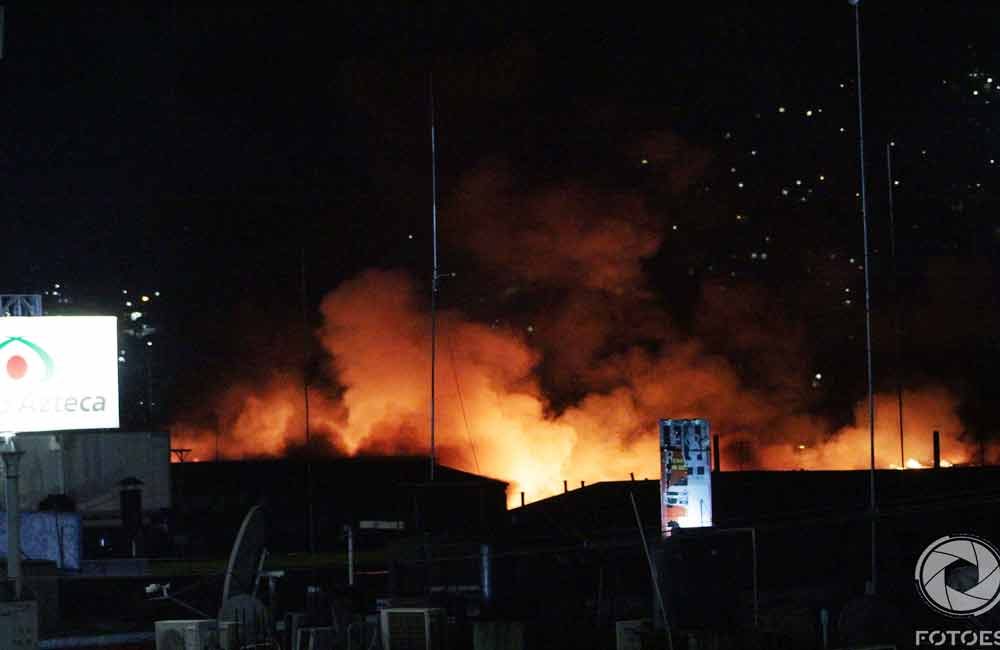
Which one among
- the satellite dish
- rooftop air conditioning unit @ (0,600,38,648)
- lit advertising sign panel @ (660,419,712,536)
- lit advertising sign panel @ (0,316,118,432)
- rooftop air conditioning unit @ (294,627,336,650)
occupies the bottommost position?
rooftop air conditioning unit @ (294,627,336,650)

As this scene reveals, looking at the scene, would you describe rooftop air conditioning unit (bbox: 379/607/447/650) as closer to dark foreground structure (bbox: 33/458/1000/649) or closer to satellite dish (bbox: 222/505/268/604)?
dark foreground structure (bbox: 33/458/1000/649)

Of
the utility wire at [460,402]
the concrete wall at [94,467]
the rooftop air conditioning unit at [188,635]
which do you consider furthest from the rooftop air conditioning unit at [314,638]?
the utility wire at [460,402]

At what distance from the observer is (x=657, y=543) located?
1352cm

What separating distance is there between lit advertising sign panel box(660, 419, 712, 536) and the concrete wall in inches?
320

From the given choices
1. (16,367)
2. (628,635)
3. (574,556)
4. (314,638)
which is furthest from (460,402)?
(628,635)

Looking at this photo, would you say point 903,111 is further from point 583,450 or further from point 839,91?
point 583,450

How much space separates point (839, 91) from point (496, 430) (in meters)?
11.5

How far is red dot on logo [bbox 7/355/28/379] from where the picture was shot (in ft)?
61.5

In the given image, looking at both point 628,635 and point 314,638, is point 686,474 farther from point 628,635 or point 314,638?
point 314,638

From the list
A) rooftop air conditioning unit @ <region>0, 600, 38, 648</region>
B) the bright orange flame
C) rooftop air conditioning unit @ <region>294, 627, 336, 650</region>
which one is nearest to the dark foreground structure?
rooftop air conditioning unit @ <region>294, 627, 336, 650</region>

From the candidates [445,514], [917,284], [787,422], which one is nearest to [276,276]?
[787,422]

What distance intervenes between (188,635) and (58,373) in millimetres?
7451

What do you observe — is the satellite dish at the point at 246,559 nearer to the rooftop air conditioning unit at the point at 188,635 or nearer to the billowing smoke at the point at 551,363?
the rooftop air conditioning unit at the point at 188,635

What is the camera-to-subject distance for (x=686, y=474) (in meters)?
19.5
